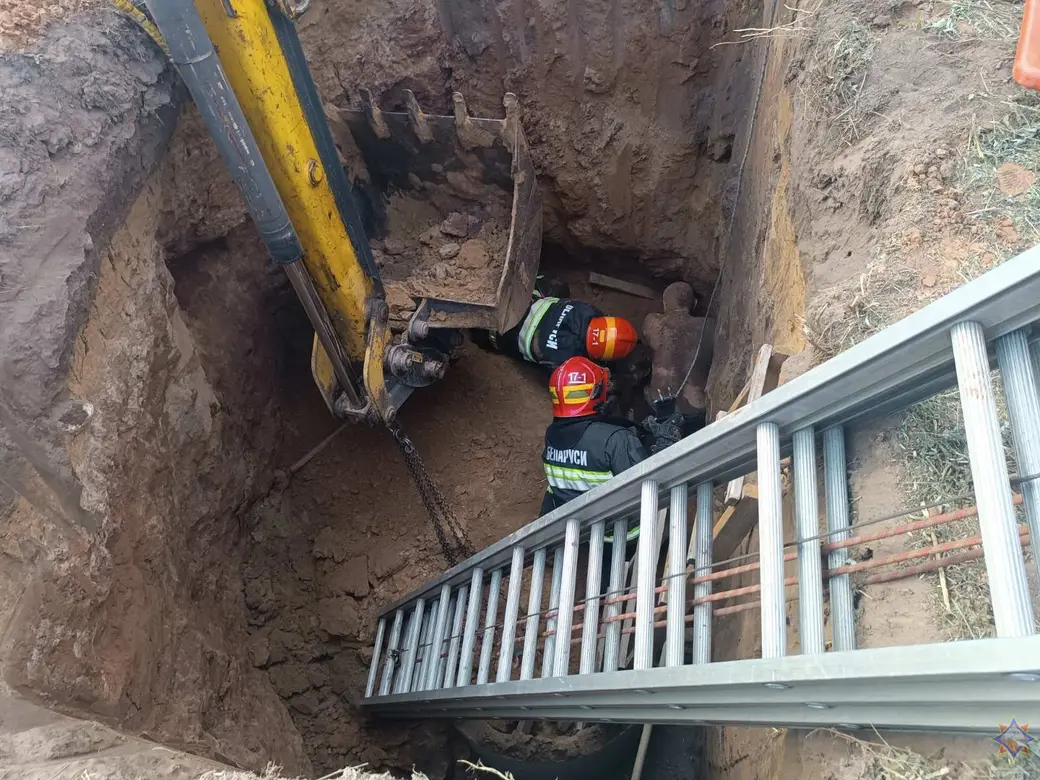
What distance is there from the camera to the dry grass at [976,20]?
3213 mm

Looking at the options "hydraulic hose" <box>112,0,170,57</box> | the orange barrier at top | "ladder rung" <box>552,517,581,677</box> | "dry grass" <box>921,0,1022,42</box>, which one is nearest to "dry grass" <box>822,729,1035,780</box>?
"ladder rung" <box>552,517,581,677</box>

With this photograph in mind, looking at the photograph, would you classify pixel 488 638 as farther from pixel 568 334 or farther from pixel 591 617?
pixel 568 334

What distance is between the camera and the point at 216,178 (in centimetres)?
436

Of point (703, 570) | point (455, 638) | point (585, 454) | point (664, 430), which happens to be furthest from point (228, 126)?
point (664, 430)

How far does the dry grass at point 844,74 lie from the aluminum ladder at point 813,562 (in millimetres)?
1819

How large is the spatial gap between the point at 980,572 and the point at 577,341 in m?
4.02

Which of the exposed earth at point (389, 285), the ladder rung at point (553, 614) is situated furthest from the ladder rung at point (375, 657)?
the ladder rung at point (553, 614)

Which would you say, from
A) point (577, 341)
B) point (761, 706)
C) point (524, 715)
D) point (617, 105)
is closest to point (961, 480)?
point (761, 706)

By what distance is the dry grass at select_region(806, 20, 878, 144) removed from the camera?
3.44 m

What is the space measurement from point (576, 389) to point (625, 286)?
1.85 m

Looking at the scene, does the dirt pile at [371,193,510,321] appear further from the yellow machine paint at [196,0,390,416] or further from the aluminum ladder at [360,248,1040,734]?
the aluminum ladder at [360,248,1040,734]

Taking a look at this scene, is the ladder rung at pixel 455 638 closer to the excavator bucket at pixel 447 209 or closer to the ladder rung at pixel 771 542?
the excavator bucket at pixel 447 209

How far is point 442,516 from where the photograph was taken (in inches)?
232

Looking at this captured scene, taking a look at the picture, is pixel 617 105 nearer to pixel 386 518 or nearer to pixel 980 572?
pixel 386 518
